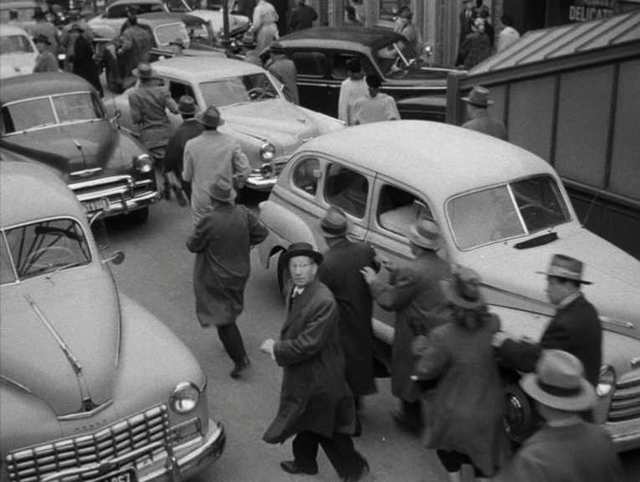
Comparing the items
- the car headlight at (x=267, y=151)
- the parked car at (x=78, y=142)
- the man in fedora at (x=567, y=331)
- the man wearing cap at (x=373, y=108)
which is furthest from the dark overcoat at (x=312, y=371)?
the man wearing cap at (x=373, y=108)

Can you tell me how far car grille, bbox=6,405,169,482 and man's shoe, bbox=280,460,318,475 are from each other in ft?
3.43

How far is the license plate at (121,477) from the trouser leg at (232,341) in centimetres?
208

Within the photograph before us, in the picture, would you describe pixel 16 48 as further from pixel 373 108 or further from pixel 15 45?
pixel 373 108

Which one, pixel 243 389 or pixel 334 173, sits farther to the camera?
pixel 334 173

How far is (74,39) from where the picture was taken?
17719 millimetres

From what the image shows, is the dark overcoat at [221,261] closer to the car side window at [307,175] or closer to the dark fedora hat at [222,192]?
the dark fedora hat at [222,192]

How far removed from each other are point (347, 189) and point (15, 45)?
12665 mm

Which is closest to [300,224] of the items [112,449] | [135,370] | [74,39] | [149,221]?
[135,370]

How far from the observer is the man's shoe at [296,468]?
20.1 ft

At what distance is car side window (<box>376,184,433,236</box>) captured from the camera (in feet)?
23.9

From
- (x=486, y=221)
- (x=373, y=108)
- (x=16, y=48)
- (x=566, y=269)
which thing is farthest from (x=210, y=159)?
(x=16, y=48)

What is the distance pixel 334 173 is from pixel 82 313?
2.76 m

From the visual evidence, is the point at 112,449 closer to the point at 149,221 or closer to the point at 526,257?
the point at 526,257

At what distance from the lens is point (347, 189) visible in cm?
785
